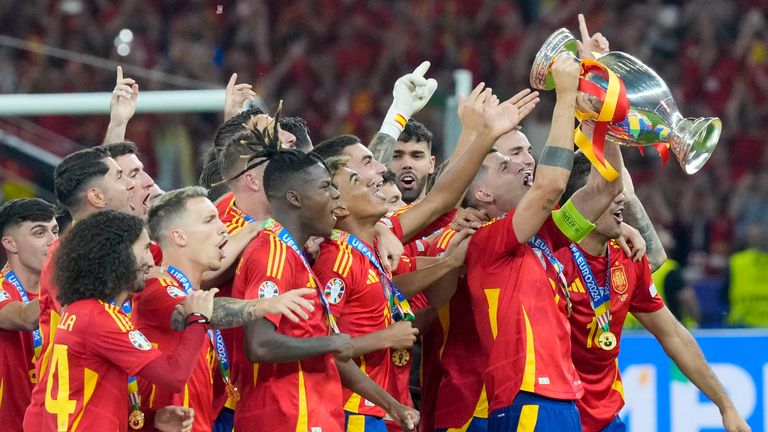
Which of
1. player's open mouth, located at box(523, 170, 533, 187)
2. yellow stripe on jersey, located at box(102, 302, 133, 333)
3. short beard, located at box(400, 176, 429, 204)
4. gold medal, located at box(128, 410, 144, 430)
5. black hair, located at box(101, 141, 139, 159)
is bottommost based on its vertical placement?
gold medal, located at box(128, 410, 144, 430)

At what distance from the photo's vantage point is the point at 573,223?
6.29 meters

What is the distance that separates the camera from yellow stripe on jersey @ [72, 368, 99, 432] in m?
5.31

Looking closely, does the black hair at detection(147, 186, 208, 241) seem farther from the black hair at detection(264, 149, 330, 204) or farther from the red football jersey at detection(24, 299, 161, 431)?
the red football jersey at detection(24, 299, 161, 431)

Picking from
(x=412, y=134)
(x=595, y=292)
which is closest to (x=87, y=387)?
(x=595, y=292)

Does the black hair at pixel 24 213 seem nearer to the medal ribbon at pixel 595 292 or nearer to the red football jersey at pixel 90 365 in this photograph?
the red football jersey at pixel 90 365

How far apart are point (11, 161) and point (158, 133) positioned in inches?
117

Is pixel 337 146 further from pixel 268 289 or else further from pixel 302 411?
pixel 302 411

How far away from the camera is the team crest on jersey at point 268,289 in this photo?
219 inches

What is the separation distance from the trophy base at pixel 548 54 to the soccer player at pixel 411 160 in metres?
1.76

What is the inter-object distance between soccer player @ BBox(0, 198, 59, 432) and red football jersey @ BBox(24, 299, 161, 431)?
1.24m

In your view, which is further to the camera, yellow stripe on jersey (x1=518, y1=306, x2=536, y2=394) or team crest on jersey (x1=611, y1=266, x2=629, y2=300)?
team crest on jersey (x1=611, y1=266, x2=629, y2=300)

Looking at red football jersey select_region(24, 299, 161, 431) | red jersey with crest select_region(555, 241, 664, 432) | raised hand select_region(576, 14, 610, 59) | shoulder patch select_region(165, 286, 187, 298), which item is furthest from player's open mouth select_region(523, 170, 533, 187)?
red football jersey select_region(24, 299, 161, 431)

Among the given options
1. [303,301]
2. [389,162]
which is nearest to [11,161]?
[389,162]

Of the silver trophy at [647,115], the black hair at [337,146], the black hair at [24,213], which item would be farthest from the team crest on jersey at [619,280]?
the black hair at [24,213]
